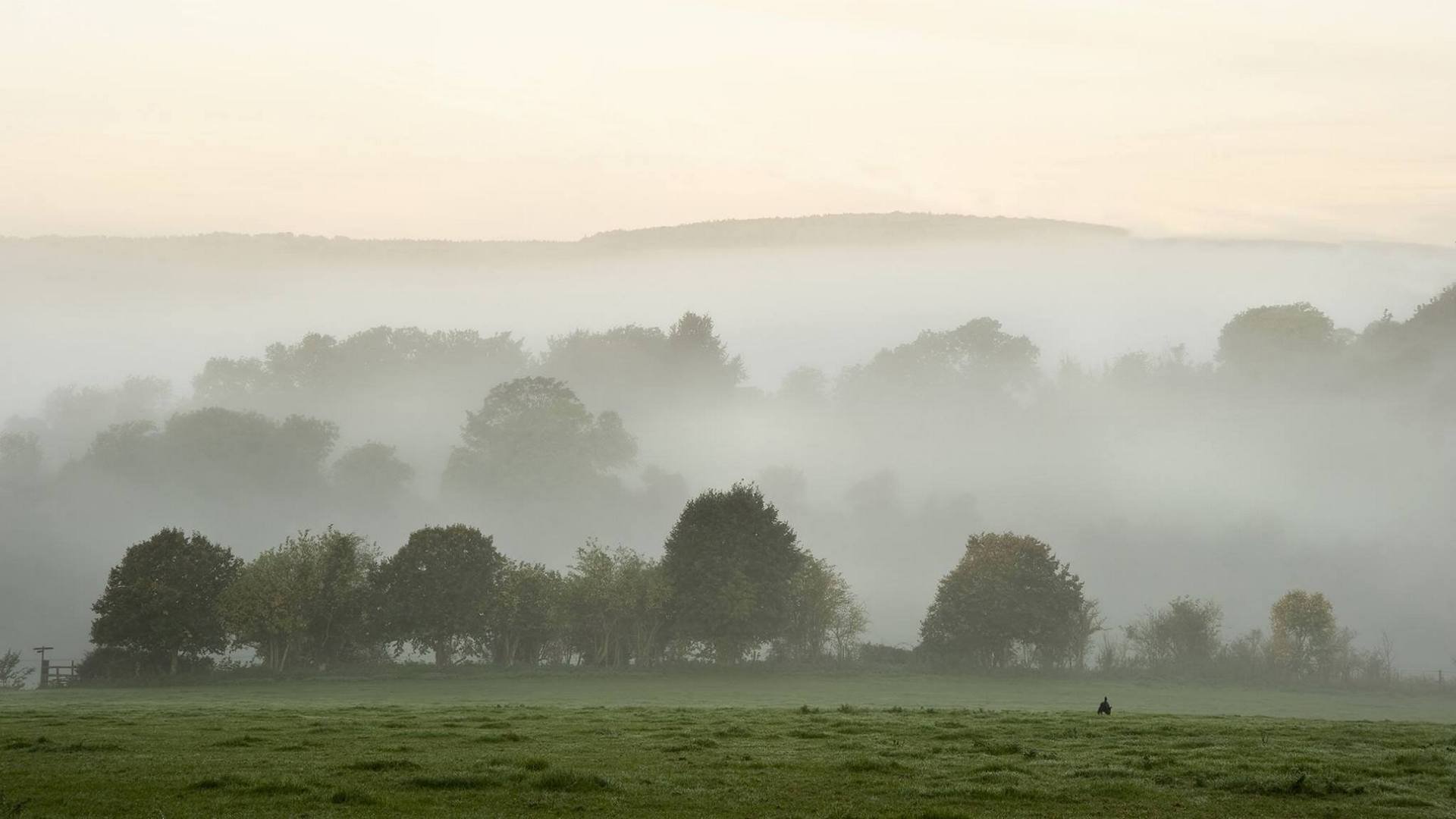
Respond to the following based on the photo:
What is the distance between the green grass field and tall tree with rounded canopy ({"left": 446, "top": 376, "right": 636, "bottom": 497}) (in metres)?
128

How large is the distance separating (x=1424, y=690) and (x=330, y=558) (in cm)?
7812

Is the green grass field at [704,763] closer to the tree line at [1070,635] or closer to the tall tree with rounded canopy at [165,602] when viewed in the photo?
the tall tree with rounded canopy at [165,602]

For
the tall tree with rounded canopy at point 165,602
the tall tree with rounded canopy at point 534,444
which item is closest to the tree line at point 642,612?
the tall tree with rounded canopy at point 165,602

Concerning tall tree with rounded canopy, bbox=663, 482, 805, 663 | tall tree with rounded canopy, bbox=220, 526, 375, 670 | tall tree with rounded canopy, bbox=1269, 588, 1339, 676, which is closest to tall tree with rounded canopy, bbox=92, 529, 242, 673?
tall tree with rounded canopy, bbox=220, 526, 375, 670

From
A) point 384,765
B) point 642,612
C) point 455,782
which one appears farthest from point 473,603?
point 455,782

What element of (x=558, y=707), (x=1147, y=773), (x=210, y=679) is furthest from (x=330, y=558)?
(x=1147, y=773)

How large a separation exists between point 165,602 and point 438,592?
59.8ft

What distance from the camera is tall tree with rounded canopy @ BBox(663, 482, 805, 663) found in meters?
102

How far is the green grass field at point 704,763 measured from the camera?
2980cm

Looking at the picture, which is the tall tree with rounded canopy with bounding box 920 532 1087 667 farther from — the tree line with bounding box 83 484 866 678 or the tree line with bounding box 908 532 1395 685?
the tree line with bounding box 83 484 866 678

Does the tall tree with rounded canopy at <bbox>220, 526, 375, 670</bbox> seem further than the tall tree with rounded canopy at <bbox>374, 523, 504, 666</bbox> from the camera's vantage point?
No

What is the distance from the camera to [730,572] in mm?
103312

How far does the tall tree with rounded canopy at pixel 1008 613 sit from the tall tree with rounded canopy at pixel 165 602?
52.7 m

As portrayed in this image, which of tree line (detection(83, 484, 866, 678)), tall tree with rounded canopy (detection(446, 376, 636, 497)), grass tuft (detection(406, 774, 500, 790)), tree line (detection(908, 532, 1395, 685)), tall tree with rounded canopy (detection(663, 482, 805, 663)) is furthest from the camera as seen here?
tall tree with rounded canopy (detection(446, 376, 636, 497))
